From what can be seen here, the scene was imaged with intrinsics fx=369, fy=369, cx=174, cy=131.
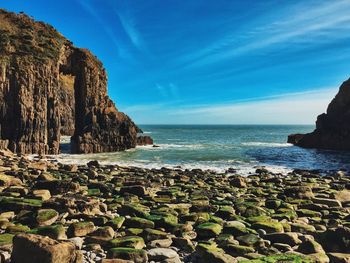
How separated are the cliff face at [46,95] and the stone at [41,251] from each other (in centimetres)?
3775

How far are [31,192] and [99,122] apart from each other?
42.5 m

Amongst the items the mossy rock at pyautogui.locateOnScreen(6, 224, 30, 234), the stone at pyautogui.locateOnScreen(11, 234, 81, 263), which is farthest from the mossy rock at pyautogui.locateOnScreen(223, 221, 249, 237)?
the mossy rock at pyautogui.locateOnScreen(6, 224, 30, 234)

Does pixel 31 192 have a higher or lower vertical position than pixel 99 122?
lower

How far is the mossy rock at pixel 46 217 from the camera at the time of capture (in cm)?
1283

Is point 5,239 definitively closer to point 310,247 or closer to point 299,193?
point 310,247

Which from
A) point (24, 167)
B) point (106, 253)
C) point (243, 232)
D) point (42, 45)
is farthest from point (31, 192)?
point (42, 45)

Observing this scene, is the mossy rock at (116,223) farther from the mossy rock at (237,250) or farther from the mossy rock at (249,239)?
the mossy rock at (249,239)

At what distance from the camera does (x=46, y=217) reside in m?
13.0

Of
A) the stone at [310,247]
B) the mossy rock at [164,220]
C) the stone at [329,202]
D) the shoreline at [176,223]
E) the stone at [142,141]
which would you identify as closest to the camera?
the shoreline at [176,223]

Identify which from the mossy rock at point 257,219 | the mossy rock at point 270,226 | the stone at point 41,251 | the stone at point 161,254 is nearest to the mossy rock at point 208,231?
the mossy rock at point 270,226

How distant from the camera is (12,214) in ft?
45.4

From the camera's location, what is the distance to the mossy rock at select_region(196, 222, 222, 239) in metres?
12.7

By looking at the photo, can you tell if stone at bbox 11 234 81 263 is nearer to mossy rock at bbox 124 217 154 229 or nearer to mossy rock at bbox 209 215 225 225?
mossy rock at bbox 124 217 154 229

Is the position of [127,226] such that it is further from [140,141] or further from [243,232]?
[140,141]
